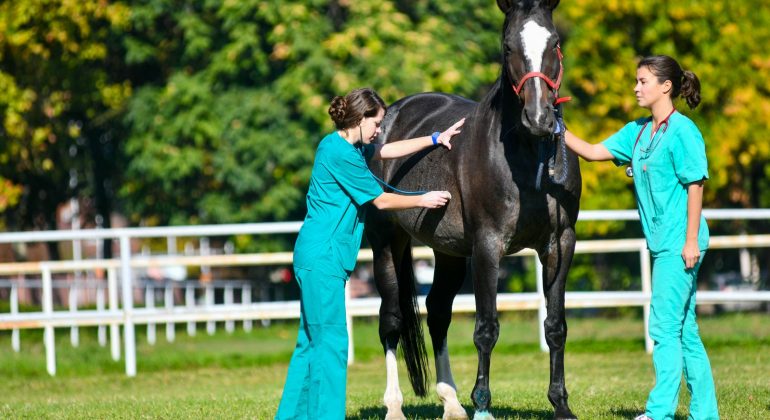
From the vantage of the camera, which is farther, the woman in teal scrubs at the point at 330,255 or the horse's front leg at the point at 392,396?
the horse's front leg at the point at 392,396

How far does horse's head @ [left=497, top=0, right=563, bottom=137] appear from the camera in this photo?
544 centimetres

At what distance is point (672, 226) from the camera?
18.0 feet

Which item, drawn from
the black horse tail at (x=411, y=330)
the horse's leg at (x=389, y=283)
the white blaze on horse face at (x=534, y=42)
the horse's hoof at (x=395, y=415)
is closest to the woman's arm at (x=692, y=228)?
the white blaze on horse face at (x=534, y=42)

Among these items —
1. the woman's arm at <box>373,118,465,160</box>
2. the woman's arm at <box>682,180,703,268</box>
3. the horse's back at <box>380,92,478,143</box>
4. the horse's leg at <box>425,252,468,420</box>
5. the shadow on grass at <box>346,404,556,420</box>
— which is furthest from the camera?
the horse's leg at <box>425,252,468,420</box>

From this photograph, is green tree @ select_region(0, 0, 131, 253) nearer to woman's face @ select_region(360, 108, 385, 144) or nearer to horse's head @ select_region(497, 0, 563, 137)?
woman's face @ select_region(360, 108, 385, 144)

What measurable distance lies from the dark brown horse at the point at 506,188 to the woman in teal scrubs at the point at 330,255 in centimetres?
74

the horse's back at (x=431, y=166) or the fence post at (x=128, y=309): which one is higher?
the horse's back at (x=431, y=166)

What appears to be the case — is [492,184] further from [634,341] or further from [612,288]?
[612,288]

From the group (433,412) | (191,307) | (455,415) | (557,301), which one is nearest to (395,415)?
(455,415)

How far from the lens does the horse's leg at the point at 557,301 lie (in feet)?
20.1

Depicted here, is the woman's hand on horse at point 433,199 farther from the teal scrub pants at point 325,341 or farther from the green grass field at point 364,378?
the green grass field at point 364,378

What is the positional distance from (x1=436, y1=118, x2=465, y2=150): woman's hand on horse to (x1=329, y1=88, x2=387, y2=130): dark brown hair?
2.82 ft

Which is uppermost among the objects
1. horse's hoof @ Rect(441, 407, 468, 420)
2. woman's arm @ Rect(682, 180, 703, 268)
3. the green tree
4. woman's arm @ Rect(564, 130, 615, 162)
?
the green tree

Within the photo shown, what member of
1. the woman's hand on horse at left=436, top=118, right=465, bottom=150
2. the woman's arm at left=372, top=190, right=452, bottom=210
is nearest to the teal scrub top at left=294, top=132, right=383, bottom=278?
the woman's arm at left=372, top=190, right=452, bottom=210
